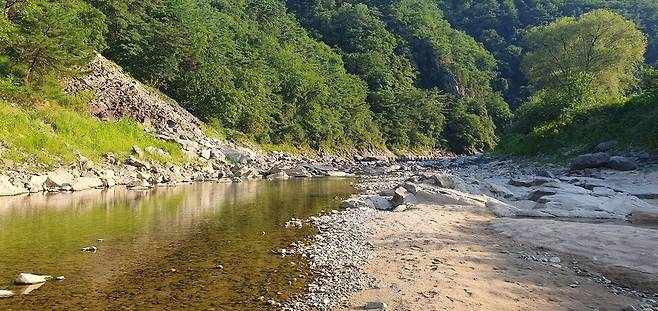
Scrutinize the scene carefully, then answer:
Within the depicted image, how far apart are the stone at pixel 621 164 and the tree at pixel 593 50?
107 feet

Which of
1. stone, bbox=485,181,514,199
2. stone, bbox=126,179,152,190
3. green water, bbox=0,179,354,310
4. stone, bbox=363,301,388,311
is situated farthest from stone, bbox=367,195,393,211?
stone, bbox=126,179,152,190

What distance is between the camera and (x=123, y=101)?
1689 inches

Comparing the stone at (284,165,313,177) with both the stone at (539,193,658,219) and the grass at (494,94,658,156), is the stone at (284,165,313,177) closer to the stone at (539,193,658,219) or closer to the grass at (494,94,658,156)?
the grass at (494,94,658,156)

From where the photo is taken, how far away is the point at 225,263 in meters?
12.5

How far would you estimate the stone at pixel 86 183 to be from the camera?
1053 inches

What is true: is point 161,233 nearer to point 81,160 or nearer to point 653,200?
point 81,160

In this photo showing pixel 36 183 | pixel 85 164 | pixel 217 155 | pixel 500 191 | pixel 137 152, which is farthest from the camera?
pixel 217 155

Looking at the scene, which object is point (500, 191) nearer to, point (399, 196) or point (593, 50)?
point (399, 196)

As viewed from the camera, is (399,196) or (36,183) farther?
(36,183)

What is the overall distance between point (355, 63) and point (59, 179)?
101 m

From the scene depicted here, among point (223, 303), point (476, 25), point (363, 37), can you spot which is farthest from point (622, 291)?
point (476, 25)

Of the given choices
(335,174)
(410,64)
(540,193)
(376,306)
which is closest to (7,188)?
(376,306)

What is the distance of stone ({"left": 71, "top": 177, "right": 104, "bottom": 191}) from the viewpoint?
1053 inches

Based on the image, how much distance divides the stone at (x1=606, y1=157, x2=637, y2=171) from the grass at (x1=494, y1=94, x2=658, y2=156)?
318 cm
